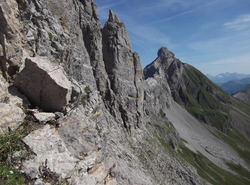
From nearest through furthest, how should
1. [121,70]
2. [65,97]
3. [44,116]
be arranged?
[44,116] → [65,97] → [121,70]

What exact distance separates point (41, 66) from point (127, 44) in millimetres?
66937

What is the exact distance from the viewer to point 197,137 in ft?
536

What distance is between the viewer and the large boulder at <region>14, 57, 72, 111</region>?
1551 cm

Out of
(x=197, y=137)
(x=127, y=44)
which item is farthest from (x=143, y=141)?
(x=197, y=137)

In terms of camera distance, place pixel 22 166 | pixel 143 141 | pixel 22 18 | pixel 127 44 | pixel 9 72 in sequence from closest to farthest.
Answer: pixel 22 166
pixel 9 72
pixel 22 18
pixel 143 141
pixel 127 44

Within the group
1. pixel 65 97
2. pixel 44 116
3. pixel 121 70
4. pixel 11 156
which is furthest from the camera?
pixel 121 70

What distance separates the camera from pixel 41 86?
15672 mm

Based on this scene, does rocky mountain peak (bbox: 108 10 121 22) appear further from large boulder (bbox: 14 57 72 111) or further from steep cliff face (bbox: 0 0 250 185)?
large boulder (bbox: 14 57 72 111)

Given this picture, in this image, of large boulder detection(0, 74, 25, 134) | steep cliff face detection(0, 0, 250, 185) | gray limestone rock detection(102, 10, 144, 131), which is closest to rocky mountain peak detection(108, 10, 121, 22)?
gray limestone rock detection(102, 10, 144, 131)

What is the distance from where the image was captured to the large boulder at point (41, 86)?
15.5 meters

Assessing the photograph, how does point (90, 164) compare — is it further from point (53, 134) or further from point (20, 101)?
point (20, 101)

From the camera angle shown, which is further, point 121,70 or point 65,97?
point 121,70

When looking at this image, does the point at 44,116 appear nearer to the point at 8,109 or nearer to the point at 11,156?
the point at 8,109

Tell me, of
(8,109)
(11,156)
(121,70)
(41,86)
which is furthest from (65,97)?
(121,70)
